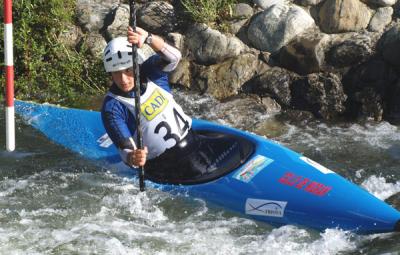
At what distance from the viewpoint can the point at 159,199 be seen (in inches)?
203

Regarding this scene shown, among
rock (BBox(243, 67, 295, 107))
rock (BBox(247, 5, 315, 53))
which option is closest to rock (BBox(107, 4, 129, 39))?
rock (BBox(247, 5, 315, 53))

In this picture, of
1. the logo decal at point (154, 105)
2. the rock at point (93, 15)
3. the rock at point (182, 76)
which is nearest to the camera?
the logo decal at point (154, 105)

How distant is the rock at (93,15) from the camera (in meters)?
8.26

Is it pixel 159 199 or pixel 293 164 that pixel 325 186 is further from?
pixel 159 199

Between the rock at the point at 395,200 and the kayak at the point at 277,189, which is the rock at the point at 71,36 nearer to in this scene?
the kayak at the point at 277,189

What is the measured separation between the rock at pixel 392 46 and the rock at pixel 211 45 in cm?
150

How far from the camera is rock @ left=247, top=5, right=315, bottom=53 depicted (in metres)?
7.60

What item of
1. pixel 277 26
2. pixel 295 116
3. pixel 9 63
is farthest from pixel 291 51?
pixel 9 63

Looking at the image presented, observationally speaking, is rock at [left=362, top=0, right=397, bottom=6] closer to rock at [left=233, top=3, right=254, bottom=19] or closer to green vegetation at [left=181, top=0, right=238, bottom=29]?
rock at [left=233, top=3, right=254, bottom=19]

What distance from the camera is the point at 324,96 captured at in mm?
7219

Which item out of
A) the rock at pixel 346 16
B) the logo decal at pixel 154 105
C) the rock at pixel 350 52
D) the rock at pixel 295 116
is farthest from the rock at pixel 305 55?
the logo decal at pixel 154 105

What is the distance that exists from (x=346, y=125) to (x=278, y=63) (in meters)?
1.10

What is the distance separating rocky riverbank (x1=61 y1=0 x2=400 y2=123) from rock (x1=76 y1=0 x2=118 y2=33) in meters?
0.01

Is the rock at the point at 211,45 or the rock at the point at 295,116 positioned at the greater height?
the rock at the point at 211,45
